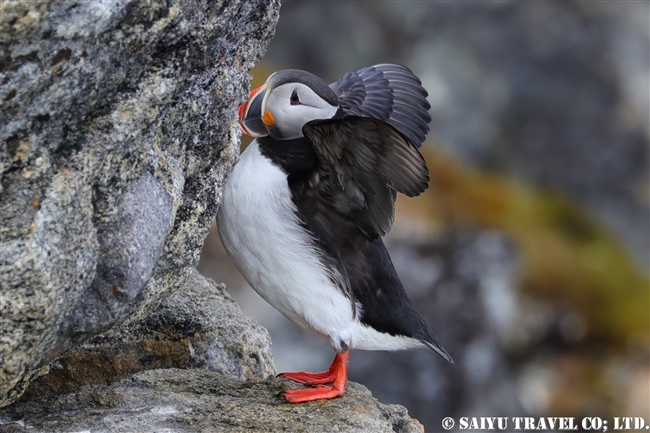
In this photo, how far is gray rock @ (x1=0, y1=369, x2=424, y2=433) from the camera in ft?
11.0

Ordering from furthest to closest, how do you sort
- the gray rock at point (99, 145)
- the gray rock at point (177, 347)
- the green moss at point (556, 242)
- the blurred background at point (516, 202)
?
the green moss at point (556, 242) < the blurred background at point (516, 202) < the gray rock at point (177, 347) < the gray rock at point (99, 145)

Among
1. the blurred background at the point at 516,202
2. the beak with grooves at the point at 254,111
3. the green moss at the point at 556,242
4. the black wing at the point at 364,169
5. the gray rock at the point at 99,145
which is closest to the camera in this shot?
the gray rock at the point at 99,145

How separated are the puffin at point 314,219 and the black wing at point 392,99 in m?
0.55

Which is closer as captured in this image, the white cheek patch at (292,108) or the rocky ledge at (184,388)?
the rocky ledge at (184,388)

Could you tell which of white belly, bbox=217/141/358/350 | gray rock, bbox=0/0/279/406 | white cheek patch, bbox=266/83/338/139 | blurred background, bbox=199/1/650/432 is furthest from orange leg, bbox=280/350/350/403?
blurred background, bbox=199/1/650/432

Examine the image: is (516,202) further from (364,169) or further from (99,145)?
(99,145)

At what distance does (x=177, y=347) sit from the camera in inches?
173

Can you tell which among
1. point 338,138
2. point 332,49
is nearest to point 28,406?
point 338,138

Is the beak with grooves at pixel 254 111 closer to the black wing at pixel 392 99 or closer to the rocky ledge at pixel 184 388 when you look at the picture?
the black wing at pixel 392 99

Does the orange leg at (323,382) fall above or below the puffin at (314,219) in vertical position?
below

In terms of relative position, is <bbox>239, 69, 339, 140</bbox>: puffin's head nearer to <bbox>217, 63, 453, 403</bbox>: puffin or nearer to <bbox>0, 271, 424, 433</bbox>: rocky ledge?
<bbox>217, 63, 453, 403</bbox>: puffin

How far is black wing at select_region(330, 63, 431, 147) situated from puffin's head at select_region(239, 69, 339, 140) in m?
0.55

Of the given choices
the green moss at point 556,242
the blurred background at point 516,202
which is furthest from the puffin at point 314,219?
the green moss at point 556,242

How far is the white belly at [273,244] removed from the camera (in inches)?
156
